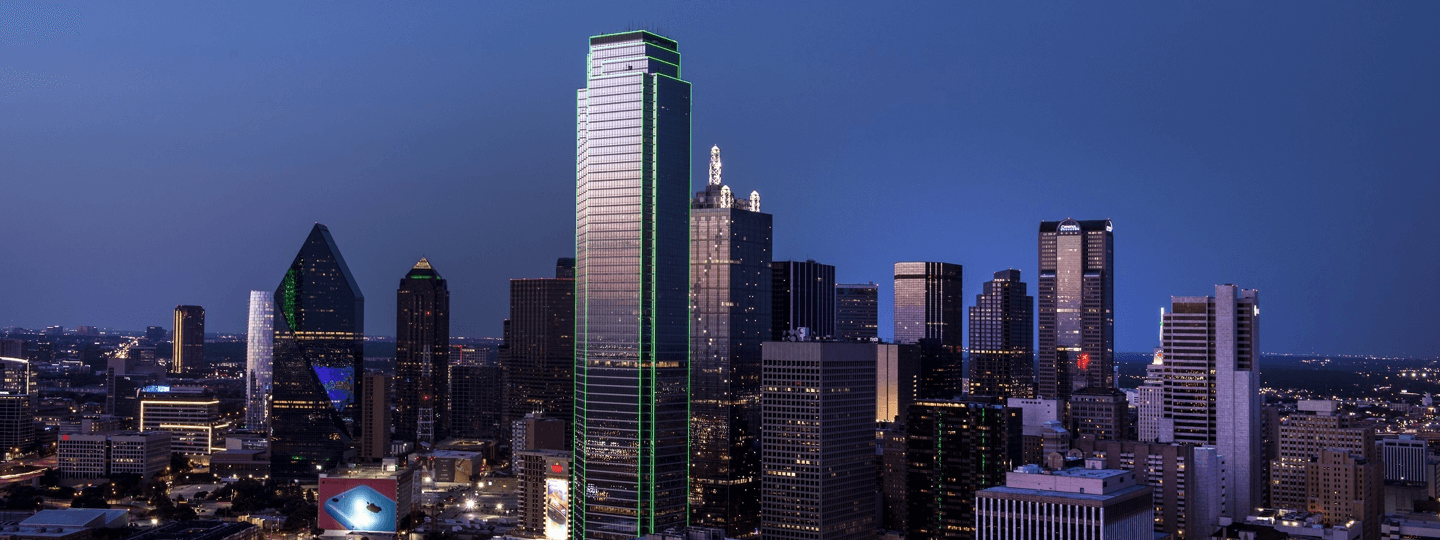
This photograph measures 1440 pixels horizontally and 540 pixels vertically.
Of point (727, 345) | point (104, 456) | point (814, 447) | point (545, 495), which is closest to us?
point (814, 447)

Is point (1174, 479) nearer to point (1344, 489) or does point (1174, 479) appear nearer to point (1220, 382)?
point (1220, 382)

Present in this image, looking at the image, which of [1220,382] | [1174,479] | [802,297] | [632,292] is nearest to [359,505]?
[632,292]

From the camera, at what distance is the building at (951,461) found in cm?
12031

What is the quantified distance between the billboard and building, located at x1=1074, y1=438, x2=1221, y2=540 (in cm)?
6406

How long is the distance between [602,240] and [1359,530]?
70659 mm

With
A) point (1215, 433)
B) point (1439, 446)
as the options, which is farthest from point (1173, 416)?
point (1439, 446)

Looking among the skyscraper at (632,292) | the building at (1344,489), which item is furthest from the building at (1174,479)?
the skyscraper at (632,292)

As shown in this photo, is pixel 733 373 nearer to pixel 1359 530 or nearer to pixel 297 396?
pixel 1359 530

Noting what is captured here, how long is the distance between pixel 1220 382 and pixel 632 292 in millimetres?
58366

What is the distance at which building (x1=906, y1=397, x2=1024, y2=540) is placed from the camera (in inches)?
4737

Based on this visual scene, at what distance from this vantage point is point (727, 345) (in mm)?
140625

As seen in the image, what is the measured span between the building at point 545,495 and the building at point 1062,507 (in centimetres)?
5443

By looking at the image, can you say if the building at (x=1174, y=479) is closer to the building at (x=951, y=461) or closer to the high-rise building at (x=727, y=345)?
the building at (x=951, y=461)

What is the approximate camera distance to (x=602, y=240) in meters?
119
